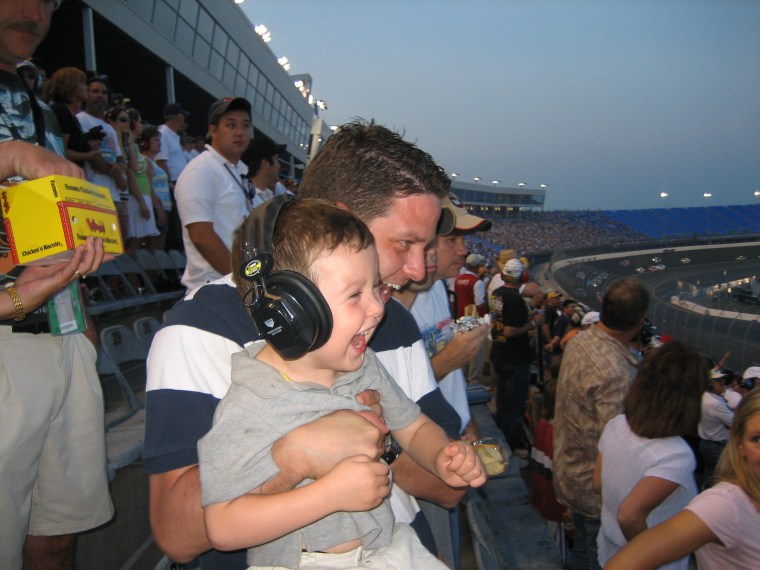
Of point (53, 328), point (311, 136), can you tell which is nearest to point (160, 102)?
point (53, 328)

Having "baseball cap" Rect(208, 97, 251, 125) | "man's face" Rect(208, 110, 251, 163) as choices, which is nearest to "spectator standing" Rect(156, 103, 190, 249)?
"baseball cap" Rect(208, 97, 251, 125)

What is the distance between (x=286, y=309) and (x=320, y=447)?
33 centimetres

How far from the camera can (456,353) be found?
277 centimetres

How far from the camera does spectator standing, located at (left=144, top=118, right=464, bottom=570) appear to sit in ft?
4.11

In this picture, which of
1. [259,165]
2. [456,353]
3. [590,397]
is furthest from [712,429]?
[259,165]

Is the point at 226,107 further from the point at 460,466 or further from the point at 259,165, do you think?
the point at 460,466

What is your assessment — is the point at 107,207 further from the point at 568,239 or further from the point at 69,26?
the point at 568,239

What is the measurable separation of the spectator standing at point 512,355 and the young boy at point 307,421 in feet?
20.3

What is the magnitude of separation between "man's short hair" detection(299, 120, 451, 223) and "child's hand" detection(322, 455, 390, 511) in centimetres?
109

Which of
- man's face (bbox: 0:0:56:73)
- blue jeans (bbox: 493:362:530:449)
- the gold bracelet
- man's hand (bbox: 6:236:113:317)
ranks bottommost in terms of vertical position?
blue jeans (bbox: 493:362:530:449)

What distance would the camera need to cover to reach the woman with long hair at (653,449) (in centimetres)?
283

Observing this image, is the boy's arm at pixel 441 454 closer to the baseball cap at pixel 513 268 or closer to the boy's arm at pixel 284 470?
the boy's arm at pixel 284 470

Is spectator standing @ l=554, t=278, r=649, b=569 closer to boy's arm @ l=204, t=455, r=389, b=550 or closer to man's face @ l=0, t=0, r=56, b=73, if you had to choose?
boy's arm @ l=204, t=455, r=389, b=550

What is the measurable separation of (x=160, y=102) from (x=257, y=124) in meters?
8.27
